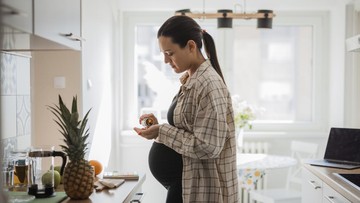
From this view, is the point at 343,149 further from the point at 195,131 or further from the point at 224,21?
the point at 195,131

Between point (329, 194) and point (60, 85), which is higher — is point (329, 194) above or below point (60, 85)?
below

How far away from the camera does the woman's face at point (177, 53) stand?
6.01 feet

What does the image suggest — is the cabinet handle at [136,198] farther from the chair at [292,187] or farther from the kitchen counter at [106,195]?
the chair at [292,187]

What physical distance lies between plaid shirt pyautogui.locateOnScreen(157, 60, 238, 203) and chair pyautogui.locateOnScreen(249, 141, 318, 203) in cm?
179

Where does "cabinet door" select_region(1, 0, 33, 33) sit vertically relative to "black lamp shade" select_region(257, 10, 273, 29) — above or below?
below

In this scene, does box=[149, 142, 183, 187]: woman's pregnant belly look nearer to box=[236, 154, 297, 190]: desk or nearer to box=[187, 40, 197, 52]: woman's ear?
box=[187, 40, 197, 52]: woman's ear

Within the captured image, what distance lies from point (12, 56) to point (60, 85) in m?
0.85

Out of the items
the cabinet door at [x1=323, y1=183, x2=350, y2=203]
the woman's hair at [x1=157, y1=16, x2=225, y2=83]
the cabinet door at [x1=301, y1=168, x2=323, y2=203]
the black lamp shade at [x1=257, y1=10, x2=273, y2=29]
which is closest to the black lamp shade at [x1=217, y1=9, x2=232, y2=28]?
the black lamp shade at [x1=257, y1=10, x2=273, y2=29]

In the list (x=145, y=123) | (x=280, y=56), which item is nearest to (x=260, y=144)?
(x=280, y=56)

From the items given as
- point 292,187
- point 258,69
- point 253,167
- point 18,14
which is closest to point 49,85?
point 253,167

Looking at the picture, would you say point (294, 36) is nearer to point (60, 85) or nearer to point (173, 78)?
point (173, 78)

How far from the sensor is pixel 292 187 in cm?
430

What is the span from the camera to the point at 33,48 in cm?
188

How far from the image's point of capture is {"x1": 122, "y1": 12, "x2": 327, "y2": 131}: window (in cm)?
435
